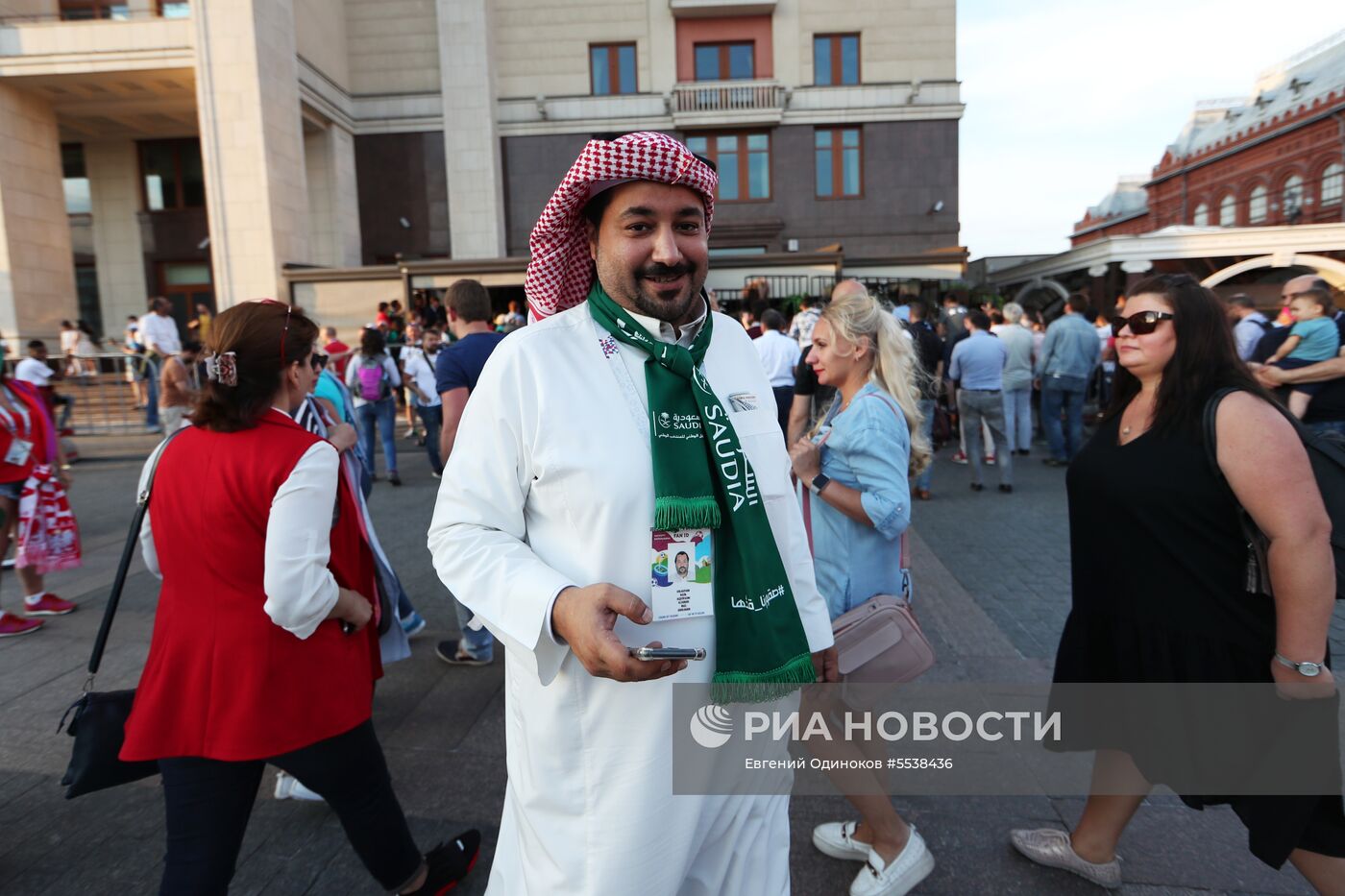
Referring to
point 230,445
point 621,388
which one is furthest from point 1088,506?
point 230,445

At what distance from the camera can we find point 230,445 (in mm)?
1993

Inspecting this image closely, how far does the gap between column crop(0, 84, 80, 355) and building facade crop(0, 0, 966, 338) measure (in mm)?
1441

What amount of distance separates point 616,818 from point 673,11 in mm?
26703

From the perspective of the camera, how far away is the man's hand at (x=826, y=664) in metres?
1.95

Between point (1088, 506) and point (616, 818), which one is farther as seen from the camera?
point (1088, 506)

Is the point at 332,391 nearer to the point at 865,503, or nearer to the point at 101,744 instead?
the point at 101,744

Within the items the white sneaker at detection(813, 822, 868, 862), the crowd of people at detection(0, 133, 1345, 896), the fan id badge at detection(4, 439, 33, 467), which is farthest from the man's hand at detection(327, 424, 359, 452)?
the fan id badge at detection(4, 439, 33, 467)

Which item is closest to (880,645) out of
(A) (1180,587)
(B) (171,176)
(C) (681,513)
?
(A) (1180,587)

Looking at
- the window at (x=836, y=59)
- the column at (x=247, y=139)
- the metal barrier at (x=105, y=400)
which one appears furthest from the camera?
the window at (x=836, y=59)

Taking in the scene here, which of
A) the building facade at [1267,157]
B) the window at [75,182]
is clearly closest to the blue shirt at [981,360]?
the window at [75,182]

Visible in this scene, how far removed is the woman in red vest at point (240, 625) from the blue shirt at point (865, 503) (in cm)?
153

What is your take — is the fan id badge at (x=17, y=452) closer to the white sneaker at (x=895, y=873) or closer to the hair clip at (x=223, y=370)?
the hair clip at (x=223, y=370)

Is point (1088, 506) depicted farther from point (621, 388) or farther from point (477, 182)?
point (477, 182)

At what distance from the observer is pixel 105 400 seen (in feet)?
45.8
